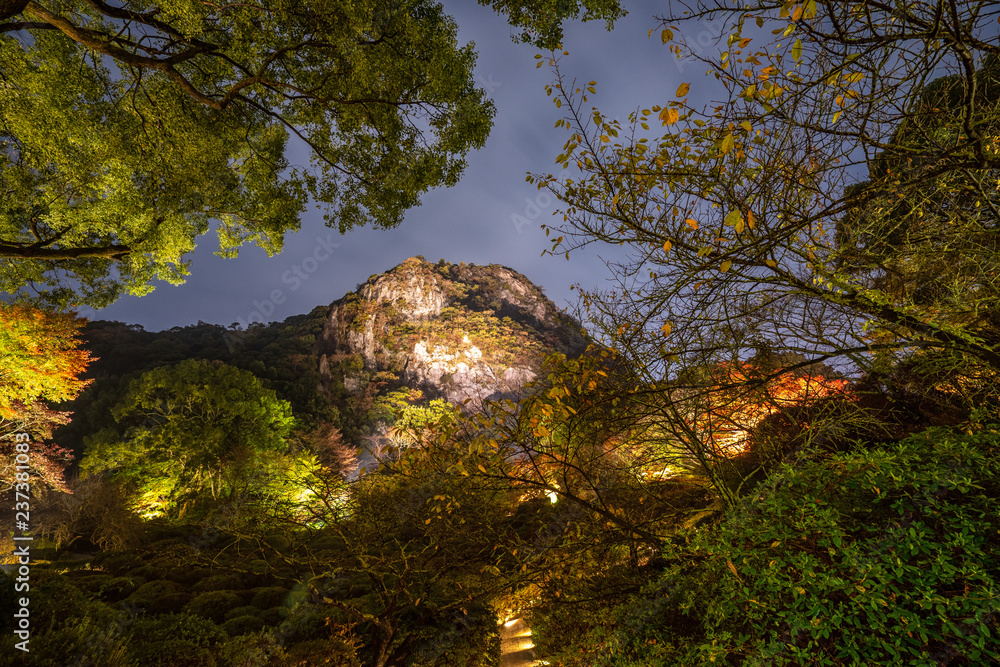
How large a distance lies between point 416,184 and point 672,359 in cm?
430

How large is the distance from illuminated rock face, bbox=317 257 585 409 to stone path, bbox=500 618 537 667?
18.1 metres

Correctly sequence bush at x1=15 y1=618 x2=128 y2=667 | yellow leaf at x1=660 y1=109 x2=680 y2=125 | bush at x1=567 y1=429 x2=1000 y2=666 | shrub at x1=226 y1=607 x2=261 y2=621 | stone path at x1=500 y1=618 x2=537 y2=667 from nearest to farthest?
bush at x1=567 y1=429 x2=1000 y2=666 < yellow leaf at x1=660 y1=109 x2=680 y2=125 < bush at x1=15 y1=618 x2=128 y2=667 < shrub at x1=226 y1=607 x2=261 y2=621 < stone path at x1=500 y1=618 x2=537 y2=667

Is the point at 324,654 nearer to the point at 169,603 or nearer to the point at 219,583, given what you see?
the point at 169,603

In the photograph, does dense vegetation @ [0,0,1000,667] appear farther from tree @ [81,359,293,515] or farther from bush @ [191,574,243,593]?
tree @ [81,359,293,515]

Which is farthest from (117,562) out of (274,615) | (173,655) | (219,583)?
(173,655)

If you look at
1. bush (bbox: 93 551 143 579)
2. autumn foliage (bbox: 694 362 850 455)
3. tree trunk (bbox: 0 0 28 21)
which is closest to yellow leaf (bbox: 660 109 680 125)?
autumn foliage (bbox: 694 362 850 455)

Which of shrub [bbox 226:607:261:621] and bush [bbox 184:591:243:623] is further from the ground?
bush [bbox 184:591:243:623]

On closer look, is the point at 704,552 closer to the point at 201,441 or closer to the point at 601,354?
the point at 601,354

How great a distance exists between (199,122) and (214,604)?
24.6 feet

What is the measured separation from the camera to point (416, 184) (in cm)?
513

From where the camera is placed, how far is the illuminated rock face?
30125 millimetres

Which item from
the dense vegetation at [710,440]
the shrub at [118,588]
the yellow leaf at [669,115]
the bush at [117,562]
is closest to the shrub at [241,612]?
the dense vegetation at [710,440]

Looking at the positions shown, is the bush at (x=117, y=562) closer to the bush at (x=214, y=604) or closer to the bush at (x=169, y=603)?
the bush at (x=169, y=603)

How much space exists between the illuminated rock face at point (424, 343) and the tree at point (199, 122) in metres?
24.2
